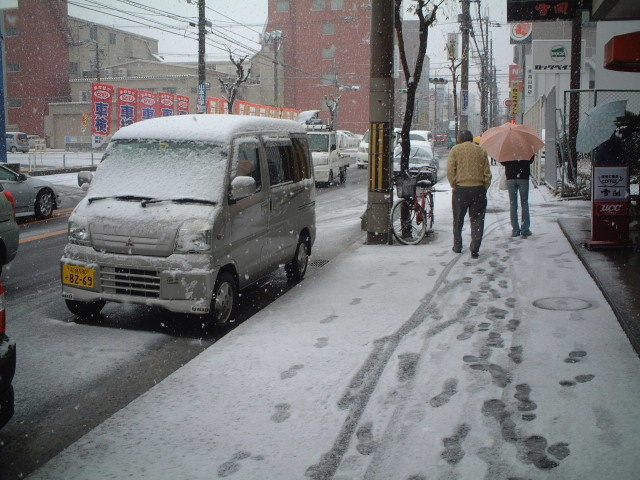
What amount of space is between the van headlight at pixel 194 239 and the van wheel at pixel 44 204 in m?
9.95

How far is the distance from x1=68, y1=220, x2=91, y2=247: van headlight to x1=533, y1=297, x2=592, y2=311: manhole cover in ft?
14.4

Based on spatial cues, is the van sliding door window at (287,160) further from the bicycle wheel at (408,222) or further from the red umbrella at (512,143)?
the red umbrella at (512,143)

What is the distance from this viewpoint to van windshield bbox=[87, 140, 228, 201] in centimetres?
630

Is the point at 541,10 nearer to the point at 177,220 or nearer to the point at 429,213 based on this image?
the point at 429,213

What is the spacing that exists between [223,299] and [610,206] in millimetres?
5660

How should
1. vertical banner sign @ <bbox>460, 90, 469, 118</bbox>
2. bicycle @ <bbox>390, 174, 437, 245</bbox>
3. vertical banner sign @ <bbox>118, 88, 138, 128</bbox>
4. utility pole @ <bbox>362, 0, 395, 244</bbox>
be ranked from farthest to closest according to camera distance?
vertical banner sign @ <bbox>118, 88, 138, 128</bbox> → vertical banner sign @ <bbox>460, 90, 469, 118</bbox> → bicycle @ <bbox>390, 174, 437, 245</bbox> → utility pole @ <bbox>362, 0, 395, 244</bbox>

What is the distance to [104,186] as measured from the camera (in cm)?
657

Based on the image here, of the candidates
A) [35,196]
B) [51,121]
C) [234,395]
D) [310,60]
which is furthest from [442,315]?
[310,60]

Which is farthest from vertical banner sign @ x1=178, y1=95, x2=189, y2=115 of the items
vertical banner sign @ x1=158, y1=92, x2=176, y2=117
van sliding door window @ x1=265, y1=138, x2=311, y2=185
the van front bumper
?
the van front bumper

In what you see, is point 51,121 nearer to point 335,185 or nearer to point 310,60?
point 310,60

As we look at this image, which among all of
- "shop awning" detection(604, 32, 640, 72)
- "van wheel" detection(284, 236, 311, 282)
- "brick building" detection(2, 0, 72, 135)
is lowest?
"van wheel" detection(284, 236, 311, 282)

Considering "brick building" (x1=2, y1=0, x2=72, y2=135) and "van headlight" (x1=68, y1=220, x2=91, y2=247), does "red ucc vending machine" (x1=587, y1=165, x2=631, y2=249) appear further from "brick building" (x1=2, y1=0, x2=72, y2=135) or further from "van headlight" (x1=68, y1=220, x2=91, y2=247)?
"brick building" (x1=2, y1=0, x2=72, y2=135)

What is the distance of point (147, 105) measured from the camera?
1564 inches

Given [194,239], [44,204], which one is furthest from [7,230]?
[44,204]
